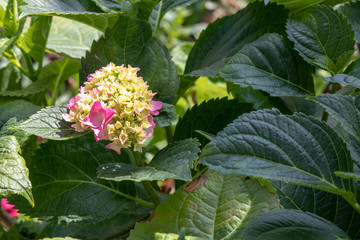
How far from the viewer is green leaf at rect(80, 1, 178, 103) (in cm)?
80

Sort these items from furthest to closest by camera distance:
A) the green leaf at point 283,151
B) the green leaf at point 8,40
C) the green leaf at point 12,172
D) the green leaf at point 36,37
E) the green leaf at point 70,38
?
the green leaf at point 70,38 < the green leaf at point 36,37 < the green leaf at point 8,40 < the green leaf at point 12,172 < the green leaf at point 283,151

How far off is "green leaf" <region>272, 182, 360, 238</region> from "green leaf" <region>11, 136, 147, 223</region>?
29 cm

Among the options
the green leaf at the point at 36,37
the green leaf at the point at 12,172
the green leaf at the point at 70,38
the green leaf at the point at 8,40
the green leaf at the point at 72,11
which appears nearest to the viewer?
the green leaf at the point at 12,172

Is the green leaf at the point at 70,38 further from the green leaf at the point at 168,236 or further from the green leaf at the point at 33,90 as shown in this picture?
the green leaf at the point at 168,236

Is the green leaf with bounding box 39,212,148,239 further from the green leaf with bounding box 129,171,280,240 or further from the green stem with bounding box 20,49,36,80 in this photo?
the green stem with bounding box 20,49,36,80

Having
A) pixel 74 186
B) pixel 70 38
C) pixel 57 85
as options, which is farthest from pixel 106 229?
pixel 70 38

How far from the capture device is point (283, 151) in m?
0.60

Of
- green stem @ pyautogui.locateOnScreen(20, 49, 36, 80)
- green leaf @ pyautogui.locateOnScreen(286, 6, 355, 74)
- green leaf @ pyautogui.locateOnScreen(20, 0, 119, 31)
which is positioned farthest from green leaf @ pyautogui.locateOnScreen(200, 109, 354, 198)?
green stem @ pyautogui.locateOnScreen(20, 49, 36, 80)

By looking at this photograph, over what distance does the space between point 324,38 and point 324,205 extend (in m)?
0.31

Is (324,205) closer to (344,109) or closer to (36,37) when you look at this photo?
(344,109)

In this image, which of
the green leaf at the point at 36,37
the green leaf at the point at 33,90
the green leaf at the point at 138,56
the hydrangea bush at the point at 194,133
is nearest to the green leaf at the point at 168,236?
the hydrangea bush at the point at 194,133

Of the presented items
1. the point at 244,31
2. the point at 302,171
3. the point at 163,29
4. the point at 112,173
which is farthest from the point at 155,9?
the point at 163,29

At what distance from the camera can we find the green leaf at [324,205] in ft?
2.31

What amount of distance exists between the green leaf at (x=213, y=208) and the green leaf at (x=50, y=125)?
184mm
